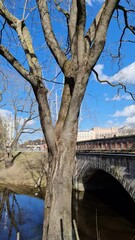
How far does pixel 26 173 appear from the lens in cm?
2630

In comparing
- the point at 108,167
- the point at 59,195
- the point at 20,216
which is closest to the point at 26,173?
the point at 20,216

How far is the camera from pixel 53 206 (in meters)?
3.68

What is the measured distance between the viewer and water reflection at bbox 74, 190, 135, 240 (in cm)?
1127

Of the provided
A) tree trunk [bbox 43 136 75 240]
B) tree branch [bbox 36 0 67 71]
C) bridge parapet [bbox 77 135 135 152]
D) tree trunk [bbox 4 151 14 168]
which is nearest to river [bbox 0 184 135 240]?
bridge parapet [bbox 77 135 135 152]

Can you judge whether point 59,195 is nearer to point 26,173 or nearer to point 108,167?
point 108,167

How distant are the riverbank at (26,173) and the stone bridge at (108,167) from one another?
4.09 m

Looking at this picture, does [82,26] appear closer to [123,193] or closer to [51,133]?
[51,133]

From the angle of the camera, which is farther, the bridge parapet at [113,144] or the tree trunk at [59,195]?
the bridge parapet at [113,144]

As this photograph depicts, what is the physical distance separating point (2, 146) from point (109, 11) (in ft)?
95.0

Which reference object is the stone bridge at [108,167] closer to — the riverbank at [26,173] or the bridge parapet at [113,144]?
the bridge parapet at [113,144]

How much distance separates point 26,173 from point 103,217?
1378 cm

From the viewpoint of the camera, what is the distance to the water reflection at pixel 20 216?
11.3 metres

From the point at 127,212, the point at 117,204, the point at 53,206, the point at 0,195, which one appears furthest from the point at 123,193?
the point at 53,206

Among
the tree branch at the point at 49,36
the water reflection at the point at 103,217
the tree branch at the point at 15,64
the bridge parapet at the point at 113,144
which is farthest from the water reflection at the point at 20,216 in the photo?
the tree branch at the point at 49,36
